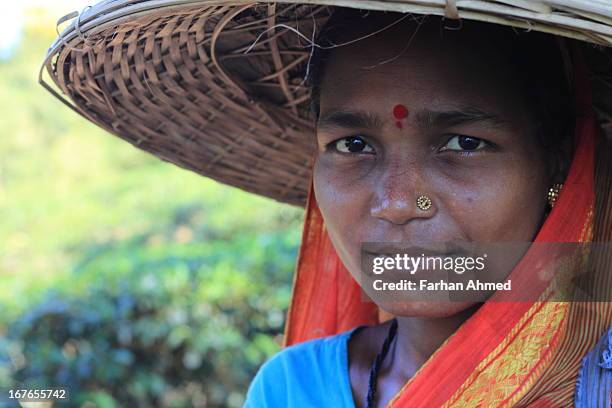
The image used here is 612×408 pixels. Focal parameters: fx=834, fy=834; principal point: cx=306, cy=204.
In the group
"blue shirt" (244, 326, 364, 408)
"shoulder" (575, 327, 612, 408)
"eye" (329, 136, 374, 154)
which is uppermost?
"eye" (329, 136, 374, 154)

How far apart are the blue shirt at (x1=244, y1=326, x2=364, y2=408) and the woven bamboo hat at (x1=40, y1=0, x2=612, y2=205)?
586 mm

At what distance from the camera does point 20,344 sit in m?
3.76

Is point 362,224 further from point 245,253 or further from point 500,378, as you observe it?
point 245,253

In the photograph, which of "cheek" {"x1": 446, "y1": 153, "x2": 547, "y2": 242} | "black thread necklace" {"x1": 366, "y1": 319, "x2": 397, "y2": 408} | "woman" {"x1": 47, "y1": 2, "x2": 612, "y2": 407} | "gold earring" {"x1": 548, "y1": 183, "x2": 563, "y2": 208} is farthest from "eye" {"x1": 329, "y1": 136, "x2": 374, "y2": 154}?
"black thread necklace" {"x1": 366, "y1": 319, "x2": 397, "y2": 408}

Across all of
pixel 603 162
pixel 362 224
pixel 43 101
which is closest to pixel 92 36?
pixel 362 224

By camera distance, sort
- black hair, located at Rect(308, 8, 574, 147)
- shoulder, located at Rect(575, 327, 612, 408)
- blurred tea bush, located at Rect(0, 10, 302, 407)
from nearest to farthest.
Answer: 1. shoulder, located at Rect(575, 327, 612, 408)
2. black hair, located at Rect(308, 8, 574, 147)
3. blurred tea bush, located at Rect(0, 10, 302, 407)

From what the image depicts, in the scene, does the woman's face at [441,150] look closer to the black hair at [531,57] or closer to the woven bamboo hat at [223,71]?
the black hair at [531,57]

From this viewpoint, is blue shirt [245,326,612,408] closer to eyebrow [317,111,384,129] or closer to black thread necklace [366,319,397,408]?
black thread necklace [366,319,397,408]

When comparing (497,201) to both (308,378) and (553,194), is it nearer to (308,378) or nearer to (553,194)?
(553,194)

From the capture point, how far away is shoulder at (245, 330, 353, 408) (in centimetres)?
175

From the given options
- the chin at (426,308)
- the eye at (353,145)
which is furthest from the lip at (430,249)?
the eye at (353,145)

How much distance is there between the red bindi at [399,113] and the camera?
4.74 feet

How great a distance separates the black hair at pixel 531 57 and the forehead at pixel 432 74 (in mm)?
21

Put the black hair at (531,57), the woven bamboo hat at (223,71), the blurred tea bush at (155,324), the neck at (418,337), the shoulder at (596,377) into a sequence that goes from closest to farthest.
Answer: the woven bamboo hat at (223,71) → the shoulder at (596,377) → the black hair at (531,57) → the neck at (418,337) → the blurred tea bush at (155,324)
